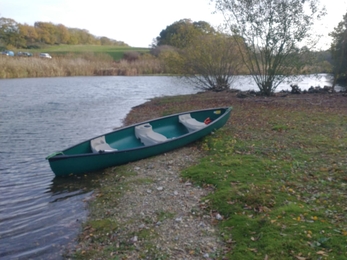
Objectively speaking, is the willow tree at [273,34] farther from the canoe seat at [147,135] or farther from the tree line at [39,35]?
the tree line at [39,35]

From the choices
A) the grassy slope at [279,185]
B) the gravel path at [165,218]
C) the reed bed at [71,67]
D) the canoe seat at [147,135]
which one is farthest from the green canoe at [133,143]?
the reed bed at [71,67]

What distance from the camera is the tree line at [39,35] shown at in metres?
76.3

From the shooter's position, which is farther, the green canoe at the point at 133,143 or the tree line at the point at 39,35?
the tree line at the point at 39,35

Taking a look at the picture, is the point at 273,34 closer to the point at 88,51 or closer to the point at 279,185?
the point at 279,185

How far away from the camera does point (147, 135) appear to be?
412 inches

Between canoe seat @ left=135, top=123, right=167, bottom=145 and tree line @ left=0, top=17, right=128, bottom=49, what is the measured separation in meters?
67.2

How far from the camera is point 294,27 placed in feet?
65.2

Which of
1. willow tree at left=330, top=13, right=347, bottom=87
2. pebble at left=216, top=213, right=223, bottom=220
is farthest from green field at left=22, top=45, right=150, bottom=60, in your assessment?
pebble at left=216, top=213, right=223, bottom=220

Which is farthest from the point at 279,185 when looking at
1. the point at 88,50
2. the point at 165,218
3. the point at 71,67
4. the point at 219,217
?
the point at 88,50

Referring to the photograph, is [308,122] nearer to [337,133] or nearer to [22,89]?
[337,133]

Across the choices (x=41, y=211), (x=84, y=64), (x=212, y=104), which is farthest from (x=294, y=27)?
(x=84, y=64)

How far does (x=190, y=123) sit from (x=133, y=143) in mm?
2119

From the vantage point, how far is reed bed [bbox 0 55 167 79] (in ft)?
135

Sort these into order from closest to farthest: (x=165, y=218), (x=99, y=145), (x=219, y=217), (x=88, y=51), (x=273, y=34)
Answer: (x=219, y=217) → (x=165, y=218) → (x=99, y=145) → (x=273, y=34) → (x=88, y=51)
